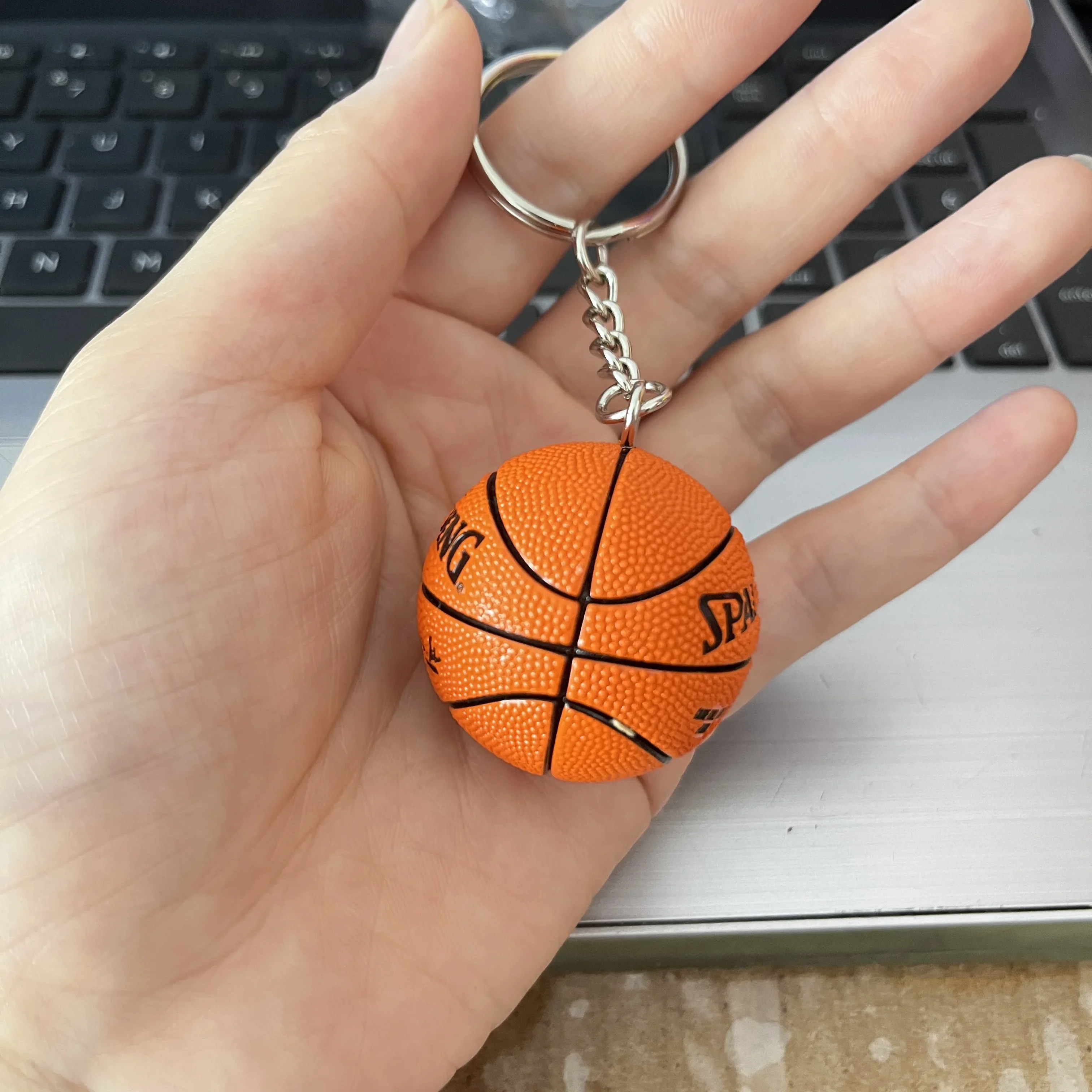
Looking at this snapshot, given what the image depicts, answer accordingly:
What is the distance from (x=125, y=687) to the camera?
Answer: 1287 mm

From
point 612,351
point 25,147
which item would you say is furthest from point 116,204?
point 612,351

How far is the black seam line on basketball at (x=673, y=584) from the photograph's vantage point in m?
1.34

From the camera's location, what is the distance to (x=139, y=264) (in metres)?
2.30

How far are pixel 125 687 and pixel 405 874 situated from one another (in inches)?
21.1

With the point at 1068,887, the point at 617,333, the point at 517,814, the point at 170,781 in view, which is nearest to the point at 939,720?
the point at 1068,887

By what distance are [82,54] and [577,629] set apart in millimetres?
2437

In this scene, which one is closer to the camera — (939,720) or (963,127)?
(939,720)

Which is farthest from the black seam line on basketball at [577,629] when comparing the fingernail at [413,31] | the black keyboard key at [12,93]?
the black keyboard key at [12,93]

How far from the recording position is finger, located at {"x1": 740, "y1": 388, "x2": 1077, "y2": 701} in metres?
1.84

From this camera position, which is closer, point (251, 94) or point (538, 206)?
point (538, 206)

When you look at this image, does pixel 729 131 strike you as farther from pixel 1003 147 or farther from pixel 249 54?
pixel 249 54

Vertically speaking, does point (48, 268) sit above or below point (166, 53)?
below

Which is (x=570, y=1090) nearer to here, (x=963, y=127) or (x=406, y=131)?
(x=406, y=131)

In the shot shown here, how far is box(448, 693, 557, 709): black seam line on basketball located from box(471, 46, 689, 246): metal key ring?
39.6 inches
